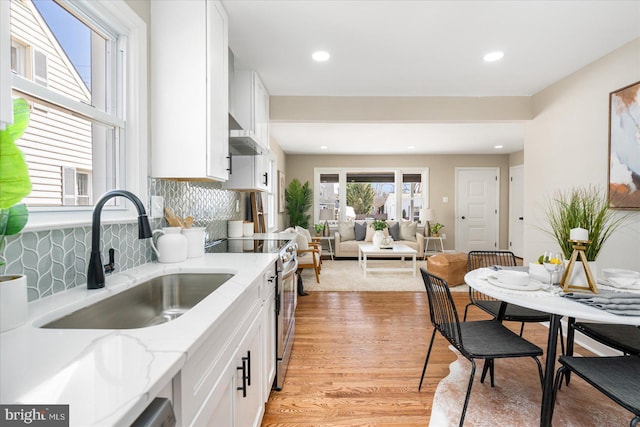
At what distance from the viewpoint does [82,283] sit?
1239 millimetres

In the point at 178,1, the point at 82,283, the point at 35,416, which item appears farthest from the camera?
the point at 178,1

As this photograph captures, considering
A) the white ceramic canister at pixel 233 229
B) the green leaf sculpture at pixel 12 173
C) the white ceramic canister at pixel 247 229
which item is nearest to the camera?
the green leaf sculpture at pixel 12 173

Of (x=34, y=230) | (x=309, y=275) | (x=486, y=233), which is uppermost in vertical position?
(x=34, y=230)

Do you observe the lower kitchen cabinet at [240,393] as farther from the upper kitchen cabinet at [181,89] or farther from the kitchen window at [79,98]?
the upper kitchen cabinet at [181,89]

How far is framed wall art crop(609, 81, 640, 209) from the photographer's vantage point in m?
2.34

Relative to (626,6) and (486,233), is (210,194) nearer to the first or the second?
(626,6)

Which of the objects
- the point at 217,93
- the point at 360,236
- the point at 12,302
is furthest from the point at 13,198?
the point at 360,236

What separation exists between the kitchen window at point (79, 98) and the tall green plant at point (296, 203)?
5.42 m

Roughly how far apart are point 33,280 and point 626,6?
346cm

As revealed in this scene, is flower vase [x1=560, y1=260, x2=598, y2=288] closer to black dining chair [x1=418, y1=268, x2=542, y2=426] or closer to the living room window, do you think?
black dining chair [x1=418, y1=268, x2=542, y2=426]

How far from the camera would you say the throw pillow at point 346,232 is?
23.0ft

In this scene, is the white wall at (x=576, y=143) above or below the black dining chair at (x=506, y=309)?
above

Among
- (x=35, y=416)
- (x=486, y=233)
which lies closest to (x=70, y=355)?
(x=35, y=416)

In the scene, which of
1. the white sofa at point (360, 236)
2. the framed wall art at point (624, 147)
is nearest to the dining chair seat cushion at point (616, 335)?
the framed wall art at point (624, 147)
